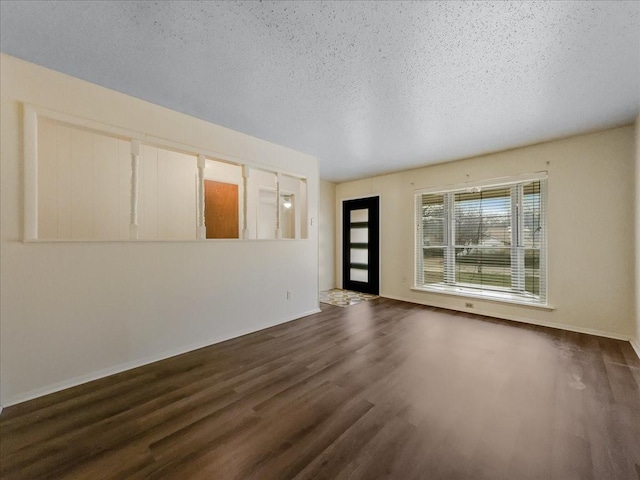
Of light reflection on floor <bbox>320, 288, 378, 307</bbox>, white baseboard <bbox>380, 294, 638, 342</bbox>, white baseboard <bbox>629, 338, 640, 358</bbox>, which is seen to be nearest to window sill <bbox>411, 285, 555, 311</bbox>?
white baseboard <bbox>380, 294, 638, 342</bbox>

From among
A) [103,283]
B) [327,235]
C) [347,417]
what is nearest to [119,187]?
[103,283]

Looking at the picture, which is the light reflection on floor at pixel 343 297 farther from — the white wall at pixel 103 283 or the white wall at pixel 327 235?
the white wall at pixel 103 283

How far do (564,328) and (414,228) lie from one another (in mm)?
2666

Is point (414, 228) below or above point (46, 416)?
above

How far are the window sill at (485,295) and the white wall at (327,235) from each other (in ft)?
6.87

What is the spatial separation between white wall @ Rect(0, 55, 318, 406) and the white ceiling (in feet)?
0.79

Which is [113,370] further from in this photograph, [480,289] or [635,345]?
[635,345]

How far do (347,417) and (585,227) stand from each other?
4.03 meters

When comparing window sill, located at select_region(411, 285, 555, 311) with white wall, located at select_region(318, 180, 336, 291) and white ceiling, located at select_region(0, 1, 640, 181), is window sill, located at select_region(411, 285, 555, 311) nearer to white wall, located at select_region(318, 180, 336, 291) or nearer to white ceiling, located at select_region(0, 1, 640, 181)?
white wall, located at select_region(318, 180, 336, 291)

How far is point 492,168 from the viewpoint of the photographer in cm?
429

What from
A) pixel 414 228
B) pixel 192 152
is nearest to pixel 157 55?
pixel 192 152

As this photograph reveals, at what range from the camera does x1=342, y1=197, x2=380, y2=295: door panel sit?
5.90m

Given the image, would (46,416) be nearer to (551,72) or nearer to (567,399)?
(567,399)

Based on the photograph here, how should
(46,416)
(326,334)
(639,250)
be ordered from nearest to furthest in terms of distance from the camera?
(46,416)
(639,250)
(326,334)
